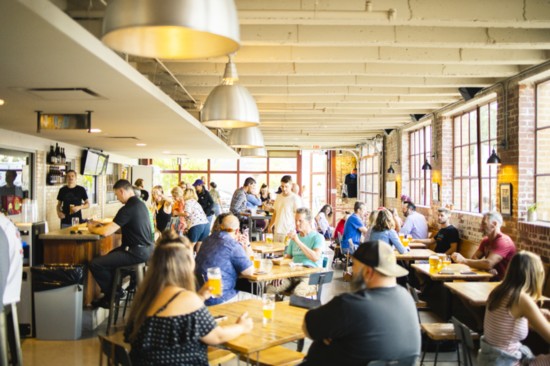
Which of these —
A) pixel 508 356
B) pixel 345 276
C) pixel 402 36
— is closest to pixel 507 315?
pixel 508 356

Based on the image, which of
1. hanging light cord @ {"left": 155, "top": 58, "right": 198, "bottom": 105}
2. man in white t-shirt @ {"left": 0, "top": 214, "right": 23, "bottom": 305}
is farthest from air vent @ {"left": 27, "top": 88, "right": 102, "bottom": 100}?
man in white t-shirt @ {"left": 0, "top": 214, "right": 23, "bottom": 305}

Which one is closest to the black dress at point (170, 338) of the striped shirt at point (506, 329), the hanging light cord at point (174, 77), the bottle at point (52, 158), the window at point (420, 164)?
the striped shirt at point (506, 329)

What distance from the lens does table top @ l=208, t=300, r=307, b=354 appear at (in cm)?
324

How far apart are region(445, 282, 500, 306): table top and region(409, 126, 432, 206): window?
714 centimetres

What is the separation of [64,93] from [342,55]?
3.37 meters

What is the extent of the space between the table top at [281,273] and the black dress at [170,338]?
227 cm

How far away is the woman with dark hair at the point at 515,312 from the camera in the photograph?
3.65 metres

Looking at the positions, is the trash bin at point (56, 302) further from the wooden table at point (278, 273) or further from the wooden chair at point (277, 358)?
the wooden chair at point (277, 358)

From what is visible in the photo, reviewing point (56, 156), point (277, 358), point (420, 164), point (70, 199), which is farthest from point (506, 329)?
point (420, 164)

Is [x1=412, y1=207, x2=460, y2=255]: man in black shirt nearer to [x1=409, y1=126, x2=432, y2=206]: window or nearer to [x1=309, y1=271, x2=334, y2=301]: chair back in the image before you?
[x1=409, y1=126, x2=432, y2=206]: window

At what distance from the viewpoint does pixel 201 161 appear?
23922 mm

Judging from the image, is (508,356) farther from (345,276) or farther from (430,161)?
(430,161)

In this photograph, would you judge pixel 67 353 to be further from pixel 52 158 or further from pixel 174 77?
pixel 52 158

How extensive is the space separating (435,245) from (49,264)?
6819 mm
